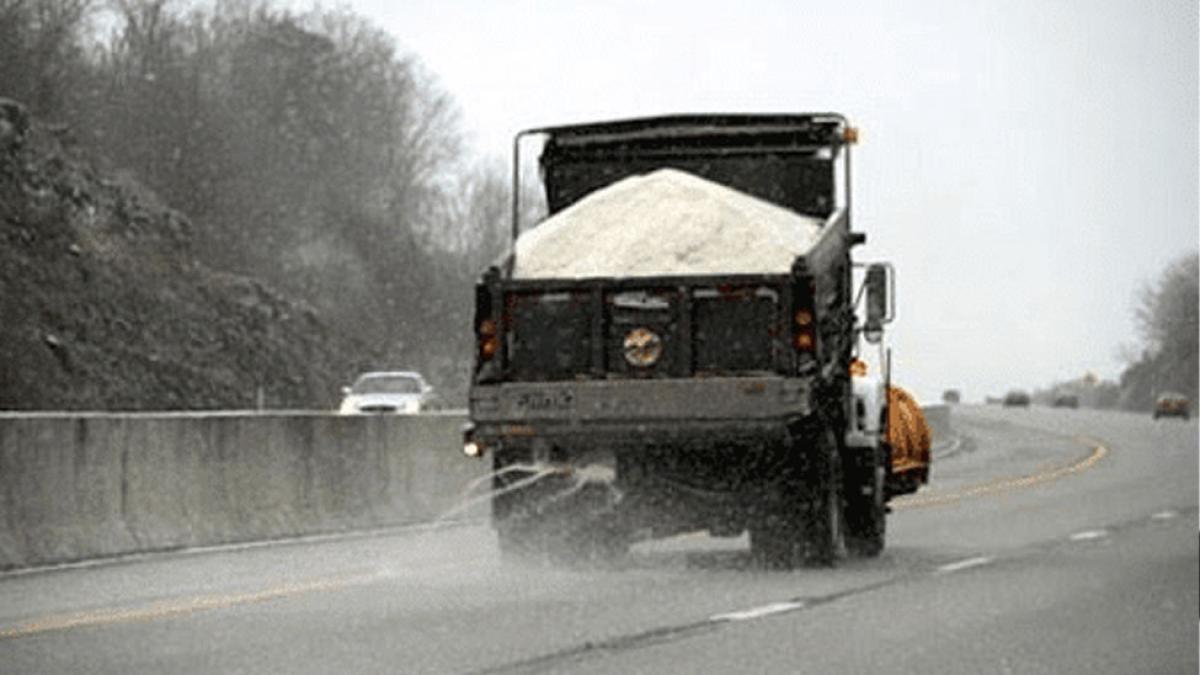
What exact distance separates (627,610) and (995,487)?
25.3 m

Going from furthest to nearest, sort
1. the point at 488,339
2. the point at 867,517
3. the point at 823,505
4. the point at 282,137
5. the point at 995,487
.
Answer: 1. the point at 282,137
2. the point at 995,487
3. the point at 867,517
4. the point at 823,505
5. the point at 488,339

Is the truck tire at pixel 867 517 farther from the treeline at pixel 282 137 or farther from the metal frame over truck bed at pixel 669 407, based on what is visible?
the treeline at pixel 282 137

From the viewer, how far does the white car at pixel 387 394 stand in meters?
61.2

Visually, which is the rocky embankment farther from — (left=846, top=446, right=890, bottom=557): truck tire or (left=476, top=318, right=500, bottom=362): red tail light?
(left=476, top=318, right=500, bottom=362): red tail light

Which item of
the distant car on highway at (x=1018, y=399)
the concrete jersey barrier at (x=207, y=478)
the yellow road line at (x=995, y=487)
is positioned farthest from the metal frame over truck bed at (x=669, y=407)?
the distant car on highway at (x=1018, y=399)

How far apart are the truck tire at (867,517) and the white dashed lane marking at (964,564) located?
2.48 ft

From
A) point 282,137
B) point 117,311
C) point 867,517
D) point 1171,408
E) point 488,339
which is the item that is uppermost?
point 282,137

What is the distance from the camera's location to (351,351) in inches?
3184

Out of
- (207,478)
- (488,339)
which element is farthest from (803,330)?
(207,478)

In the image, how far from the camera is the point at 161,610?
15.4 metres

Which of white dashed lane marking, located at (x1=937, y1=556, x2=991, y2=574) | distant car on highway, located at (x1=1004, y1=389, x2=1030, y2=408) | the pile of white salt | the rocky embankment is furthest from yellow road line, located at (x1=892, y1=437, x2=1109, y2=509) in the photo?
distant car on highway, located at (x1=1004, y1=389, x2=1030, y2=408)

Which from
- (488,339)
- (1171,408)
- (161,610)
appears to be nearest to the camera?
(161,610)

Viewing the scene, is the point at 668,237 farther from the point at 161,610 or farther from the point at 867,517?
the point at 161,610

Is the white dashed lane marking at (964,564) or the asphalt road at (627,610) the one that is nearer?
the asphalt road at (627,610)
